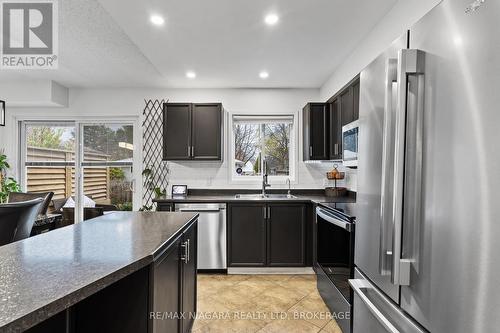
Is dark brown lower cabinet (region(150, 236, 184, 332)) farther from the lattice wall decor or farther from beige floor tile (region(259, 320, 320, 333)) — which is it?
the lattice wall decor

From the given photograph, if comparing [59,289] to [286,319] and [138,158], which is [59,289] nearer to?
[286,319]

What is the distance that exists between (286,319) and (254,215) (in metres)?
1.30

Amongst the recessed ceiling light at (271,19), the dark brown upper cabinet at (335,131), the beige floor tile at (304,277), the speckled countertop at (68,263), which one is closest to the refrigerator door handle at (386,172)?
the speckled countertop at (68,263)

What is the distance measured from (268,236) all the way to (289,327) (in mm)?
1246

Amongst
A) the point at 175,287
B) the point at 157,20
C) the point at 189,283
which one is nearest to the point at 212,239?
the point at 189,283

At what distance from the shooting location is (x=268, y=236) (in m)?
3.40

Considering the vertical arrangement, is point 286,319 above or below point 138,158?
below

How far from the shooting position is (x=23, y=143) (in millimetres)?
4406

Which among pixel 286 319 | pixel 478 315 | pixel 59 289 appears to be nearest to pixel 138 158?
pixel 286 319

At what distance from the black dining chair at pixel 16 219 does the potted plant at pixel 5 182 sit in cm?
246

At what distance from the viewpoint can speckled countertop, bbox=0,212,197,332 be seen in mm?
697

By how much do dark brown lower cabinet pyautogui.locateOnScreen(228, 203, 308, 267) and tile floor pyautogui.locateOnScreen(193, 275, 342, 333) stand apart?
0.68 ft

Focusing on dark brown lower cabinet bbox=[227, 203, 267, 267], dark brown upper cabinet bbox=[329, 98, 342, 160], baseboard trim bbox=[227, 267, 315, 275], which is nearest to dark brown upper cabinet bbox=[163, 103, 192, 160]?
dark brown lower cabinet bbox=[227, 203, 267, 267]

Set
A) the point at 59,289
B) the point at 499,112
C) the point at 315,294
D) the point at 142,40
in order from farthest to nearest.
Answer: the point at 315,294 → the point at 142,40 → the point at 59,289 → the point at 499,112
